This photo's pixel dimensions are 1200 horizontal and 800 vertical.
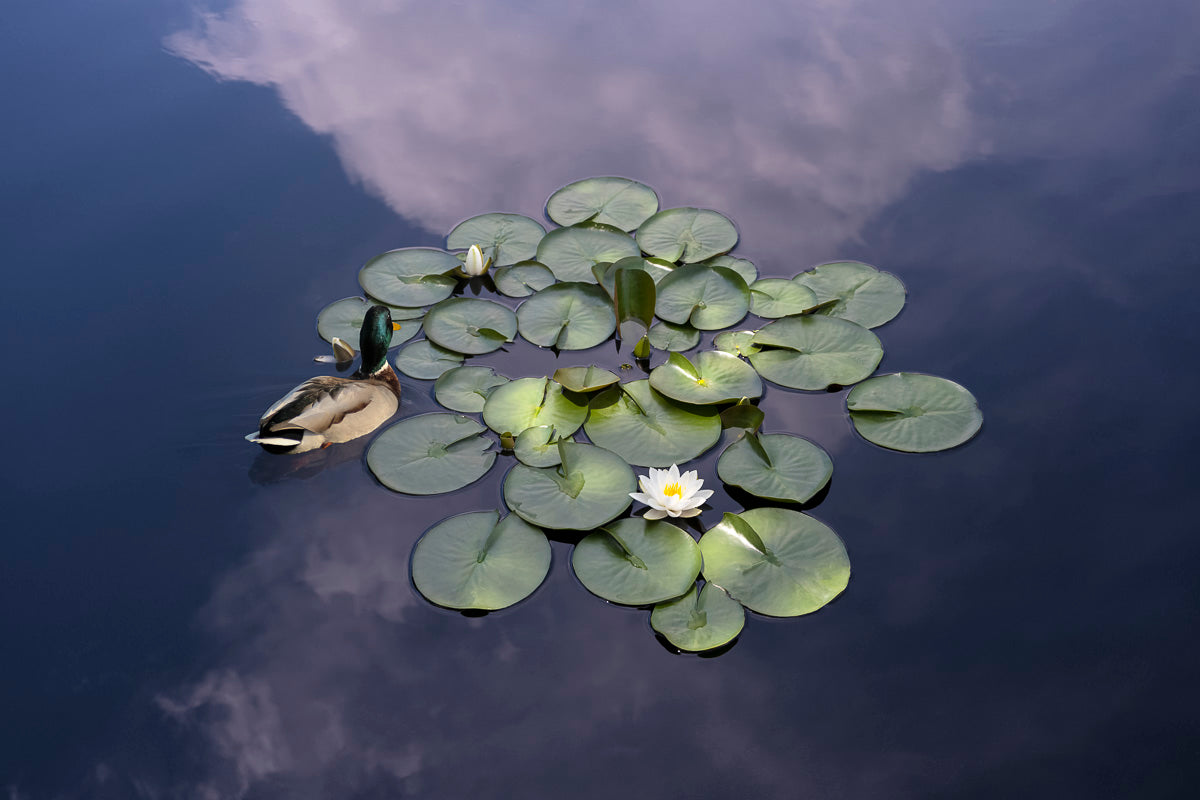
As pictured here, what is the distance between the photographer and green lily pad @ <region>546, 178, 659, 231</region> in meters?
3.78

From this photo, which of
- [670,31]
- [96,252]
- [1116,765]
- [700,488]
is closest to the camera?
[1116,765]

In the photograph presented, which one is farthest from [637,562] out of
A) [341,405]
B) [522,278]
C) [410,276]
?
[410,276]

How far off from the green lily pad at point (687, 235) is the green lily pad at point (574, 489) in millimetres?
1121

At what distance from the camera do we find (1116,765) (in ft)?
7.00

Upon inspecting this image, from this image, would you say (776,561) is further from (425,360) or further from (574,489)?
(425,360)

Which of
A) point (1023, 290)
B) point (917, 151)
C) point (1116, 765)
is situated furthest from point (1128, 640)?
point (917, 151)

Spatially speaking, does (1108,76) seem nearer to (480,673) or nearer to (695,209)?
(695,209)

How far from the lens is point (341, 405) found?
2.90m

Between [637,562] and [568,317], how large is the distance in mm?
1168

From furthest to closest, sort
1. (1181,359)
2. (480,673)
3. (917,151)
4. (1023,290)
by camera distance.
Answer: (917,151) → (1023,290) → (1181,359) → (480,673)

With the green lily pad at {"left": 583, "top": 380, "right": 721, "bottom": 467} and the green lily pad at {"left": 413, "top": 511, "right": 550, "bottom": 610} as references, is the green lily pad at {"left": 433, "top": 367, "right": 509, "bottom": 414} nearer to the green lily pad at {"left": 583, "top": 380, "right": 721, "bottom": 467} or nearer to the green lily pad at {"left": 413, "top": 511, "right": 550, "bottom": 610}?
the green lily pad at {"left": 583, "top": 380, "right": 721, "bottom": 467}

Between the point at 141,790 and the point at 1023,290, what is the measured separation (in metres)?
3.41

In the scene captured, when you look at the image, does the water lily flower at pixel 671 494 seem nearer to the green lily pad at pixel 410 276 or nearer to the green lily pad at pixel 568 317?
the green lily pad at pixel 568 317

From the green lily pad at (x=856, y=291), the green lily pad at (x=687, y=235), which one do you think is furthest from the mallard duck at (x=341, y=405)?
the green lily pad at (x=856, y=291)
